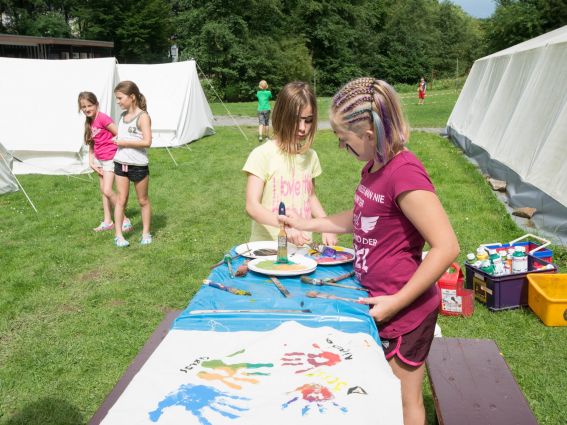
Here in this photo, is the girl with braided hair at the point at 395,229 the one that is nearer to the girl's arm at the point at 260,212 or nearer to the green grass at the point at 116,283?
the girl's arm at the point at 260,212

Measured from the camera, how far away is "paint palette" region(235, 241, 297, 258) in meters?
2.56

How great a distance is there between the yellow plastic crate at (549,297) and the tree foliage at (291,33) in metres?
33.1

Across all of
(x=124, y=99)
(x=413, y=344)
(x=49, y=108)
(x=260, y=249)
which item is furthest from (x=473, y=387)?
(x=49, y=108)

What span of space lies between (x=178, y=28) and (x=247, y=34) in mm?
5654

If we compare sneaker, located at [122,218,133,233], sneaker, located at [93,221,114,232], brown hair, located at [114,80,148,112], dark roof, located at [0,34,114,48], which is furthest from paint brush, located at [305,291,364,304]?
dark roof, located at [0,34,114,48]

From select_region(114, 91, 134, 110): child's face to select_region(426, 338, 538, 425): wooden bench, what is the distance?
4.18 metres

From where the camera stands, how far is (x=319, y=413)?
4.36 feet

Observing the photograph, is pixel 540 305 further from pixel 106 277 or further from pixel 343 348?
pixel 106 277

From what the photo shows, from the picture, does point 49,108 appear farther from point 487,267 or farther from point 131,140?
point 487,267

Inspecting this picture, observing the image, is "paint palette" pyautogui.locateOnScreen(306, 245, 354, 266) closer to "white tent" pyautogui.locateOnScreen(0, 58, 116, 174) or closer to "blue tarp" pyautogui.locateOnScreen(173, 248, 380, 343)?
"blue tarp" pyautogui.locateOnScreen(173, 248, 380, 343)

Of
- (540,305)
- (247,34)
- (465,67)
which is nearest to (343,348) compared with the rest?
(540,305)

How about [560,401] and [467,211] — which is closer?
[560,401]

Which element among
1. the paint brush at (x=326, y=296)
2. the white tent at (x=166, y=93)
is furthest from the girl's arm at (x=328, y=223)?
the white tent at (x=166, y=93)

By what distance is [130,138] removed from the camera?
595 cm
